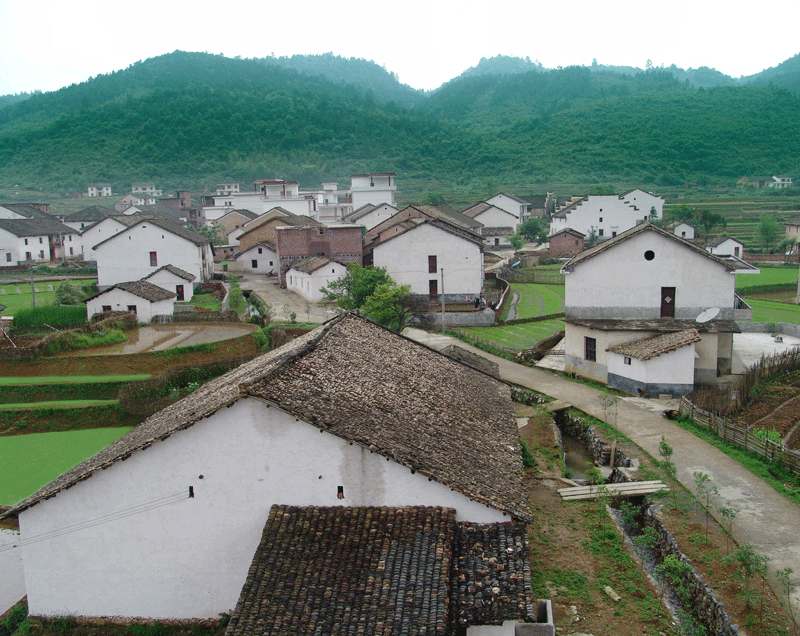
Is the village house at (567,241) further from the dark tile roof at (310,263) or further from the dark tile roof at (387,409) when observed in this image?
the dark tile roof at (387,409)

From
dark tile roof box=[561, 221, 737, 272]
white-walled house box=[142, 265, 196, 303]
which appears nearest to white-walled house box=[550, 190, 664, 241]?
white-walled house box=[142, 265, 196, 303]

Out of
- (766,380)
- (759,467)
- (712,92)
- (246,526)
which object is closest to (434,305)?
(766,380)

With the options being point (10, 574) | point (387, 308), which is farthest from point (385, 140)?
point (10, 574)

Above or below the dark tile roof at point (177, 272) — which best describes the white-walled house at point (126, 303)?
below

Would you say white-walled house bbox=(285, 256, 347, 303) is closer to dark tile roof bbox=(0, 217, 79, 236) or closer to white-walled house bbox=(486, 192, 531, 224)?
dark tile roof bbox=(0, 217, 79, 236)

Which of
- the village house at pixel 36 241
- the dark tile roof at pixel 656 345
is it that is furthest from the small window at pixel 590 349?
the village house at pixel 36 241
